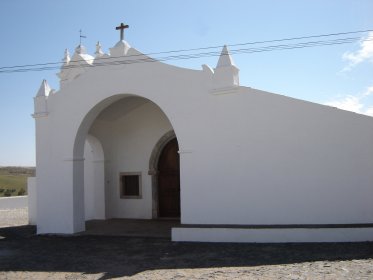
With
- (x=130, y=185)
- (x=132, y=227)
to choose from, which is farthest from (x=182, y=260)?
(x=130, y=185)

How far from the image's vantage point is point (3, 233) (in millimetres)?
12328

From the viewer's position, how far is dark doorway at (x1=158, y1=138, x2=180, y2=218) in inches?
529

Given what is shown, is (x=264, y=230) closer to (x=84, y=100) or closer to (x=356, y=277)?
(x=356, y=277)

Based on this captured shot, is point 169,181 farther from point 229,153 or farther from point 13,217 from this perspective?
point 13,217

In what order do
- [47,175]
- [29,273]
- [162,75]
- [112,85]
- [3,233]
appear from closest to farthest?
[29,273]
[162,75]
[112,85]
[47,175]
[3,233]

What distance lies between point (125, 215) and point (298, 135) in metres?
7.45

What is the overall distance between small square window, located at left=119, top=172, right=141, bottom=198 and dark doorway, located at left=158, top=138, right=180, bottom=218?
792 millimetres

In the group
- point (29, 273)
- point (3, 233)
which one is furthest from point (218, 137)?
point (3, 233)

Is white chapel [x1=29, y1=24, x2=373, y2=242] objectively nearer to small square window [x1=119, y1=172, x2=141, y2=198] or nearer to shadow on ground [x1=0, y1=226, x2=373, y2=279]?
shadow on ground [x1=0, y1=226, x2=373, y2=279]

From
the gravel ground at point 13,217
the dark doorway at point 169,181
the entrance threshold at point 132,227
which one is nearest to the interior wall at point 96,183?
the entrance threshold at point 132,227

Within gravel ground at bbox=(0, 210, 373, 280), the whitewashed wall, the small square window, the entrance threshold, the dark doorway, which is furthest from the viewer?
the whitewashed wall

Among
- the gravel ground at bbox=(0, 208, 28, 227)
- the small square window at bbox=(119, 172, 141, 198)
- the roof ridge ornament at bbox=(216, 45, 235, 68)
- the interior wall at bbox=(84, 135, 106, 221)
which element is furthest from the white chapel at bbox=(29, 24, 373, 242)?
the gravel ground at bbox=(0, 208, 28, 227)

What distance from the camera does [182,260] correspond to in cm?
754

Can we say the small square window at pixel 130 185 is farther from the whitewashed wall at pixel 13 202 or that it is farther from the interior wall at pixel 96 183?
the whitewashed wall at pixel 13 202
